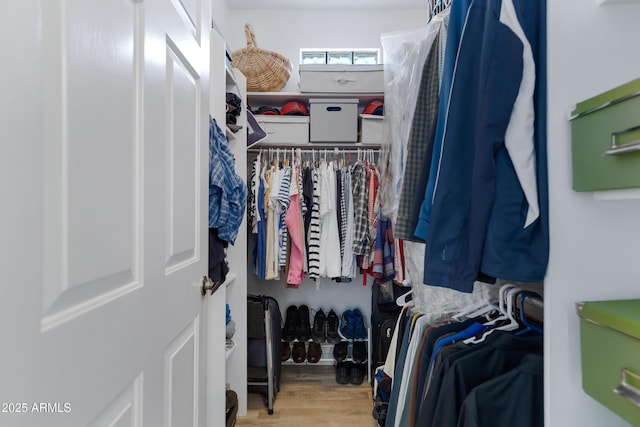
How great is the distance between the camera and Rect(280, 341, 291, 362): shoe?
8.55ft

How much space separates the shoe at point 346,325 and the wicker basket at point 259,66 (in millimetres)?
1683

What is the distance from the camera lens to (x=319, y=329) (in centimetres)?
263

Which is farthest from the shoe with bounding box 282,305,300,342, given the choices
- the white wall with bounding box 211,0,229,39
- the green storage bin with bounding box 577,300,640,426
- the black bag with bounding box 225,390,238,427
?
the green storage bin with bounding box 577,300,640,426

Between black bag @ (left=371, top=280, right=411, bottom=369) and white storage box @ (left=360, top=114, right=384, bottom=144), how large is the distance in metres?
0.94

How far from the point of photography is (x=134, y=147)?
683 millimetres

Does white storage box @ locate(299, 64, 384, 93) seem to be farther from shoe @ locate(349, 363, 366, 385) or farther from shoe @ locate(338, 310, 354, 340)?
shoe @ locate(349, 363, 366, 385)

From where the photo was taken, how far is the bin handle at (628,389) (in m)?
0.51

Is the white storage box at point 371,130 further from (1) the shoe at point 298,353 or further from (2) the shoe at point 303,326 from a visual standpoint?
(1) the shoe at point 298,353

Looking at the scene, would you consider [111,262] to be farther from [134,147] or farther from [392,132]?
[392,132]

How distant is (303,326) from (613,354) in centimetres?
223

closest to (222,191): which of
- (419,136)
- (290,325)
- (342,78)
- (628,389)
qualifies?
(419,136)

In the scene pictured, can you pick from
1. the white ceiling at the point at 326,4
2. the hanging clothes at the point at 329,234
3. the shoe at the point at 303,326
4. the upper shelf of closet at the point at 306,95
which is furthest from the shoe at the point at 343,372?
the white ceiling at the point at 326,4

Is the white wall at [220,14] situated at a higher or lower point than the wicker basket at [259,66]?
higher

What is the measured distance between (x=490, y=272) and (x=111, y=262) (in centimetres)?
67
